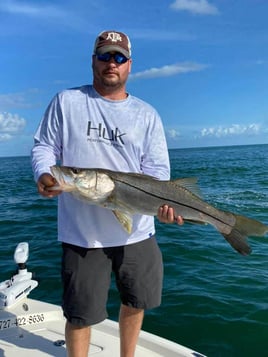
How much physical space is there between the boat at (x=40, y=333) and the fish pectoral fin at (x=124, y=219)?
1.56 metres

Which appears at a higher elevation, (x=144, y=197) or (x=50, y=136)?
(x=50, y=136)

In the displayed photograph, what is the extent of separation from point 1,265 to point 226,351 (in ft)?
17.4

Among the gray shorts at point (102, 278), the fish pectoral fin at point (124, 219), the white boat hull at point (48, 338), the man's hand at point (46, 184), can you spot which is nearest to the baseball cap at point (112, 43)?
the man's hand at point (46, 184)

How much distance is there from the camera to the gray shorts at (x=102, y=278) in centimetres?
324

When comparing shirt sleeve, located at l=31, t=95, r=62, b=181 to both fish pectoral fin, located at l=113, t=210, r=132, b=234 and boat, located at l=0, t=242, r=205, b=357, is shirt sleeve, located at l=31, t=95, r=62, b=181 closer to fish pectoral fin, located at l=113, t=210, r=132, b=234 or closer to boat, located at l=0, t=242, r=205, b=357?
fish pectoral fin, located at l=113, t=210, r=132, b=234

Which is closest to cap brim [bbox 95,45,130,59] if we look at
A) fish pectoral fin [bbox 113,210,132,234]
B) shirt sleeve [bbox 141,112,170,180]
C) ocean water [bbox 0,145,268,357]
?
shirt sleeve [bbox 141,112,170,180]

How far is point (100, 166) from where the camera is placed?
3.37 metres

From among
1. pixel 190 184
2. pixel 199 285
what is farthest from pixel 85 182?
pixel 199 285

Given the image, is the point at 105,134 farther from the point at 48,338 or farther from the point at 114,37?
the point at 48,338

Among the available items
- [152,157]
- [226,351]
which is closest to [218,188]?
[226,351]

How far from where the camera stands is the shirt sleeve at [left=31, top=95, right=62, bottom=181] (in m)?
3.25

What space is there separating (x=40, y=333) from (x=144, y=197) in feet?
7.34

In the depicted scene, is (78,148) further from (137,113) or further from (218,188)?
(218,188)

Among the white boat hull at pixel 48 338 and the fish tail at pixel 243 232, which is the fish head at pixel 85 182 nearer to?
the fish tail at pixel 243 232
